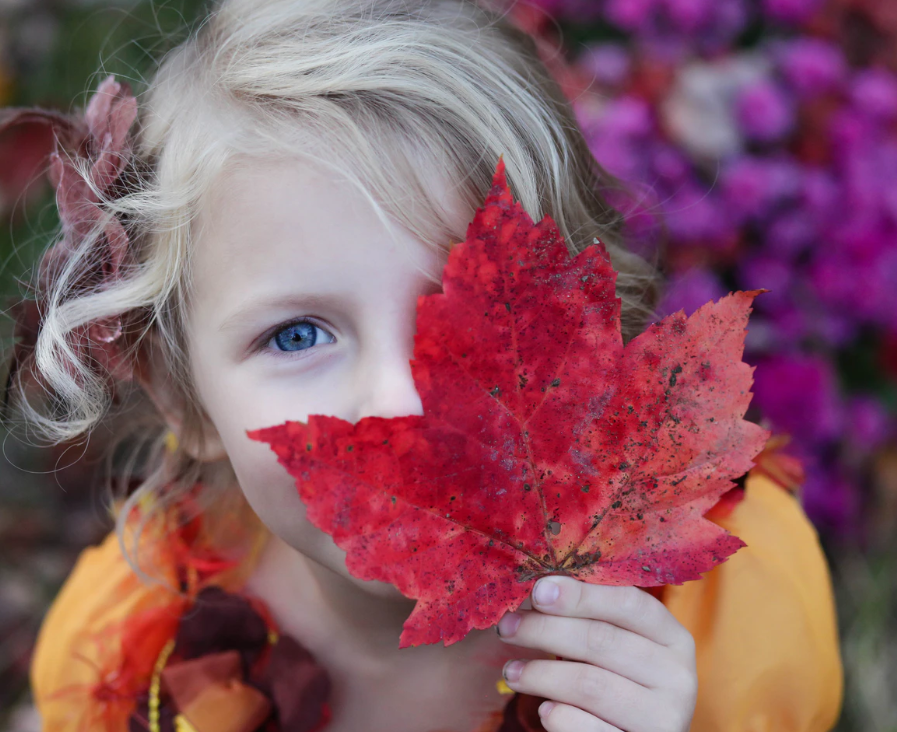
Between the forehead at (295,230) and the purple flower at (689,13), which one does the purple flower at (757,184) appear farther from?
the forehead at (295,230)

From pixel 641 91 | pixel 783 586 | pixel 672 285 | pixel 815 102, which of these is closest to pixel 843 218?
pixel 815 102

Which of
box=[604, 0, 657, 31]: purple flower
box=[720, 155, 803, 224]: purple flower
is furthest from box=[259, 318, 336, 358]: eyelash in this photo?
box=[604, 0, 657, 31]: purple flower

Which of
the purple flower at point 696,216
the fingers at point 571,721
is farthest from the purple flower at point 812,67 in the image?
the fingers at point 571,721

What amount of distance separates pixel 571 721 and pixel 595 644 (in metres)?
0.06

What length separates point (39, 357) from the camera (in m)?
0.86

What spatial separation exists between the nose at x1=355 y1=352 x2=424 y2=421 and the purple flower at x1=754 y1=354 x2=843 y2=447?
1137 mm

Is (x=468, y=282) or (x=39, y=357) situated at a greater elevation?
(x=468, y=282)

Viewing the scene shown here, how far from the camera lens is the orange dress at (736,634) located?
0.89 meters

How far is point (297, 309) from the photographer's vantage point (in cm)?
73

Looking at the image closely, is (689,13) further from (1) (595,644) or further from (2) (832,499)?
(1) (595,644)

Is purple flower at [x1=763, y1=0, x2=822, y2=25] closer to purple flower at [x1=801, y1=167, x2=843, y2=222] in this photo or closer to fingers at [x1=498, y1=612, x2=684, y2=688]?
purple flower at [x1=801, y1=167, x2=843, y2=222]

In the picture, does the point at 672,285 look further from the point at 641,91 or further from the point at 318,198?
the point at 318,198

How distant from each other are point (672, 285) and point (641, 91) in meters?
0.41

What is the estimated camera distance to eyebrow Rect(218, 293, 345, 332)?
71 centimetres
